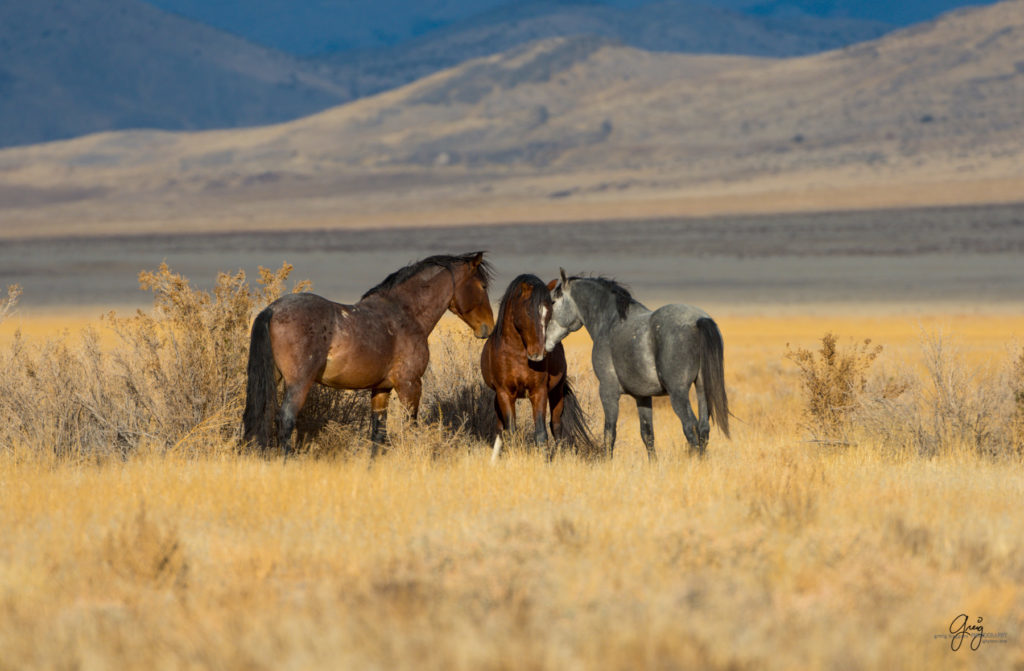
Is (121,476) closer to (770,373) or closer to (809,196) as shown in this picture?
(770,373)

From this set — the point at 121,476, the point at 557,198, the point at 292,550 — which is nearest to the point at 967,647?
the point at 292,550

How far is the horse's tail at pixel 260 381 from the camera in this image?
27.9 ft

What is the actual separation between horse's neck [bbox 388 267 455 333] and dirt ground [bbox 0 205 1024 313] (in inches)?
1017

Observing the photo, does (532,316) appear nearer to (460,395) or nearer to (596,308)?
(596,308)

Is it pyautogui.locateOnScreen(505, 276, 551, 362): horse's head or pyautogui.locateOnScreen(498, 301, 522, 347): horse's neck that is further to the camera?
pyautogui.locateOnScreen(498, 301, 522, 347): horse's neck

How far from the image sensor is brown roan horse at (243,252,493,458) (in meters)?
8.53

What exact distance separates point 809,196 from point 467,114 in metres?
95.2

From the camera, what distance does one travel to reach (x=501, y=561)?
628 centimetres

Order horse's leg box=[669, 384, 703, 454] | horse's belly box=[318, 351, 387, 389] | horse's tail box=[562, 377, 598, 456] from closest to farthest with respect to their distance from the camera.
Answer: horse's belly box=[318, 351, 387, 389] < horse's leg box=[669, 384, 703, 454] < horse's tail box=[562, 377, 598, 456]

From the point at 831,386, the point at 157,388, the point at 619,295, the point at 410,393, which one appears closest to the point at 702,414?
the point at 619,295

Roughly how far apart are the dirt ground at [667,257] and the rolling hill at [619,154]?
18.9 m

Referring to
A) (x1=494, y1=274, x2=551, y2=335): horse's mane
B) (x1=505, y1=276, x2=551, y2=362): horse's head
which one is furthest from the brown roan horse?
(x1=505, y1=276, x2=551, y2=362): horse's head

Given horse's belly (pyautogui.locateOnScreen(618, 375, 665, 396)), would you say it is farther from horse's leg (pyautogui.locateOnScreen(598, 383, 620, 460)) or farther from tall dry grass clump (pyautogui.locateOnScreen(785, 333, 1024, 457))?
tall dry grass clump (pyautogui.locateOnScreen(785, 333, 1024, 457))

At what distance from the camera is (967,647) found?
5.23m
